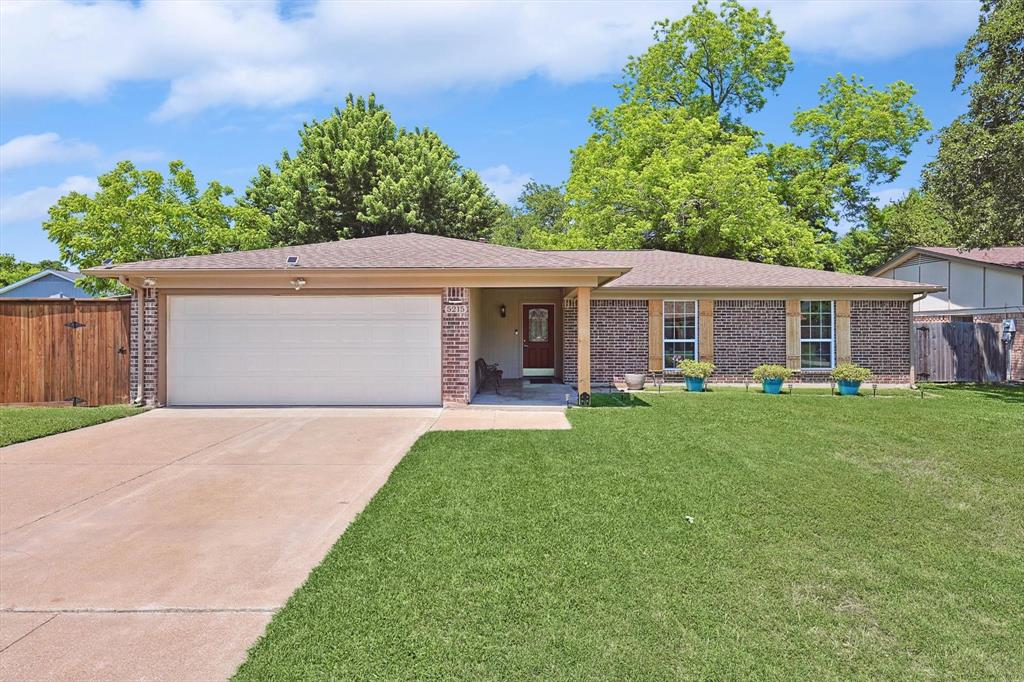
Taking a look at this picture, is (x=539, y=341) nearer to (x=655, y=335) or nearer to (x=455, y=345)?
(x=655, y=335)

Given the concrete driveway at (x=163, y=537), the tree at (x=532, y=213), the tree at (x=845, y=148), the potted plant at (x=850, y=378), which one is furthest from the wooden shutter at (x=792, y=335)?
the tree at (x=532, y=213)

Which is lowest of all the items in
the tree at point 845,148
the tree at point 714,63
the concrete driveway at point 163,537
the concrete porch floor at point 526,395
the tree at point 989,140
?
the concrete driveway at point 163,537

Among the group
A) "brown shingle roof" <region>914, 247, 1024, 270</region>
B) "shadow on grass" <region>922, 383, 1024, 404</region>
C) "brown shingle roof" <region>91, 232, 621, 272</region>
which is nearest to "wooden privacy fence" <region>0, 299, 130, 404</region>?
"brown shingle roof" <region>91, 232, 621, 272</region>

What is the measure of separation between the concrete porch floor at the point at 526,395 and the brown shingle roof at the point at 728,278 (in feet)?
9.43

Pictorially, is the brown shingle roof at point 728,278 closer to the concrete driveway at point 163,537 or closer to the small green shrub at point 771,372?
the small green shrub at point 771,372

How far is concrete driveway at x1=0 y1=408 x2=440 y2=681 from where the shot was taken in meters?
2.99

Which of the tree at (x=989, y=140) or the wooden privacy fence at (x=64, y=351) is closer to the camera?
the wooden privacy fence at (x=64, y=351)

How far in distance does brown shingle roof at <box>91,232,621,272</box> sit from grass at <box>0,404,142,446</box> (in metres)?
2.60

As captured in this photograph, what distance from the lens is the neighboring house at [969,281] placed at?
20422mm

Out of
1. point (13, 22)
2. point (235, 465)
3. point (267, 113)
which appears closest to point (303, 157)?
point (267, 113)

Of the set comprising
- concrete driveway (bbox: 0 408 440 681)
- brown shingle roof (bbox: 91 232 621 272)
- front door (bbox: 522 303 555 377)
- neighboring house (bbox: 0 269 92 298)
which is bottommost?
concrete driveway (bbox: 0 408 440 681)

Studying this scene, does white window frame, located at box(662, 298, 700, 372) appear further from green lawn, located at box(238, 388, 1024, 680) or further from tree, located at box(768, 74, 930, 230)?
tree, located at box(768, 74, 930, 230)

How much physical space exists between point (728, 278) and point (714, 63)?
65.1 ft

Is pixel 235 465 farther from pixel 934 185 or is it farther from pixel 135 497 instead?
pixel 934 185
